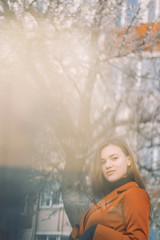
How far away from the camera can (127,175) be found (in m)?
2.12

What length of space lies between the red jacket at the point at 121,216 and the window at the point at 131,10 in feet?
4.81

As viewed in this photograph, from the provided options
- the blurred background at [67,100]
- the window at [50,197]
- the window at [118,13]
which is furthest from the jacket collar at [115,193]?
the window at [118,13]

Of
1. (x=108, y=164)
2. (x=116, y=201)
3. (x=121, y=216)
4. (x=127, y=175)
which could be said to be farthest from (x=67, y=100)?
(x=121, y=216)

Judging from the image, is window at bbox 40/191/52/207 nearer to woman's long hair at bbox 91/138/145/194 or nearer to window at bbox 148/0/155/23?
woman's long hair at bbox 91/138/145/194

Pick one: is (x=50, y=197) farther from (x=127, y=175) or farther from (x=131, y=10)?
(x=131, y=10)

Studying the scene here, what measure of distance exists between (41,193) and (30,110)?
0.73 metres

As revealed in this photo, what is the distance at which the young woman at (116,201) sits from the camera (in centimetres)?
190

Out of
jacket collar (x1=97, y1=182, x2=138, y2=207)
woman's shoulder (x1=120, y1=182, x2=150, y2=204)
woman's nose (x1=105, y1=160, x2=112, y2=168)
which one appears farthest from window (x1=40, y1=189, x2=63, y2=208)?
woman's shoulder (x1=120, y1=182, x2=150, y2=204)

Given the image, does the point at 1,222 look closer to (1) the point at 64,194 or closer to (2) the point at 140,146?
(1) the point at 64,194

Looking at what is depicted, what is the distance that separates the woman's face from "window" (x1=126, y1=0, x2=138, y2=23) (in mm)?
1176

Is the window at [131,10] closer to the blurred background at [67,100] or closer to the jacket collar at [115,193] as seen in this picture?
the blurred background at [67,100]

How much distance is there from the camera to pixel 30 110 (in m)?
2.37

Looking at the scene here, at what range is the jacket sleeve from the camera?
6.15ft

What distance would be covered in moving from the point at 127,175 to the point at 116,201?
0.23 metres
